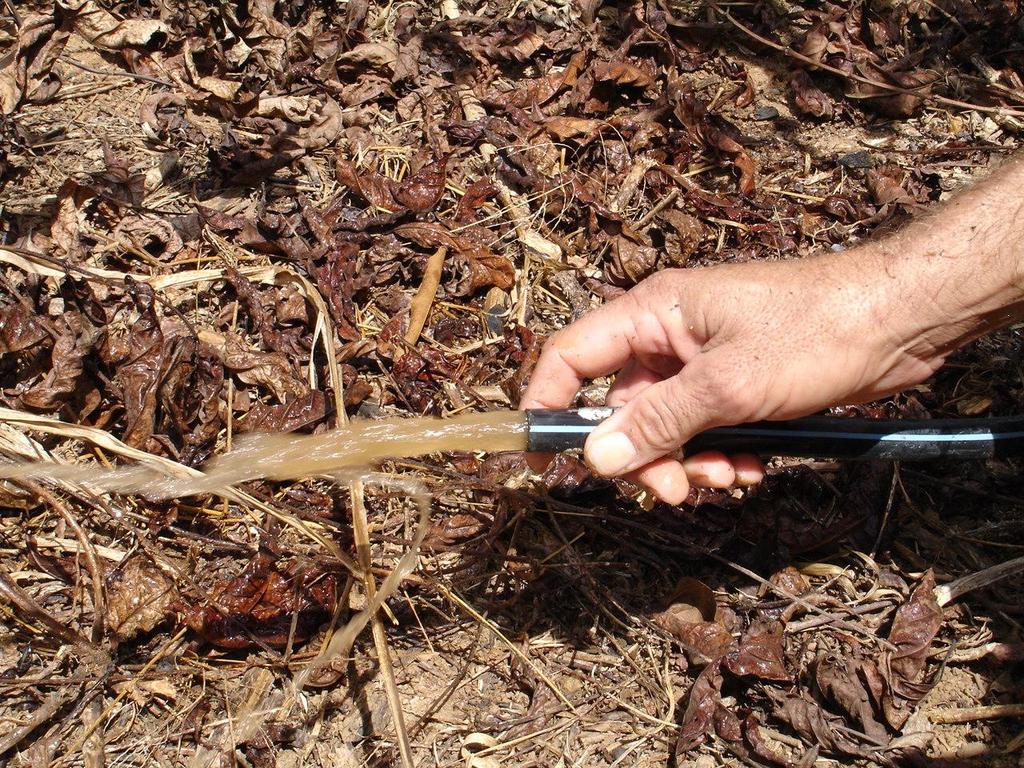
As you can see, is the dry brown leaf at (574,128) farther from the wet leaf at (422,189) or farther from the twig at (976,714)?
the twig at (976,714)

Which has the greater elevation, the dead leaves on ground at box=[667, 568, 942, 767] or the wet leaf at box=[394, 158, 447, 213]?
Answer: the wet leaf at box=[394, 158, 447, 213]

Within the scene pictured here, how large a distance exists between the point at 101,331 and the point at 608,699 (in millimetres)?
2246

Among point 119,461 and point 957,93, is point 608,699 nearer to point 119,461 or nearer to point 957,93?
point 119,461

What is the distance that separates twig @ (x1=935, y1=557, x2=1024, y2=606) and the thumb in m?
1.20

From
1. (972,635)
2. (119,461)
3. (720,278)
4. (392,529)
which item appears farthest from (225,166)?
(972,635)

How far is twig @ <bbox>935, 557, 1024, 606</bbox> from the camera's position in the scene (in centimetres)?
302

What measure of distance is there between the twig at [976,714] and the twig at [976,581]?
1.13 ft

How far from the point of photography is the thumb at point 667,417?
2332 millimetres

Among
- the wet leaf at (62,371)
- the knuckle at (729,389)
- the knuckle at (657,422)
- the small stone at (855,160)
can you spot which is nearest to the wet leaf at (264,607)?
the wet leaf at (62,371)

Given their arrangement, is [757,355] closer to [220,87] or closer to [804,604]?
[804,604]

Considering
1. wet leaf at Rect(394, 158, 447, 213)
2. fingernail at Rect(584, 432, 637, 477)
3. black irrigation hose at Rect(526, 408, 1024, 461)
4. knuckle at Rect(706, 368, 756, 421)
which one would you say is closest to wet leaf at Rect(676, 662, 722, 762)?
black irrigation hose at Rect(526, 408, 1024, 461)

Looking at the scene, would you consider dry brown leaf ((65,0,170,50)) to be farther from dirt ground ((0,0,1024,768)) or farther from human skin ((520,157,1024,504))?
human skin ((520,157,1024,504))

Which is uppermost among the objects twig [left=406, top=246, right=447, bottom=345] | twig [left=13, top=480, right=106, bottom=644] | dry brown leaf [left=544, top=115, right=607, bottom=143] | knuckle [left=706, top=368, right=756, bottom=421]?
knuckle [left=706, top=368, right=756, bottom=421]

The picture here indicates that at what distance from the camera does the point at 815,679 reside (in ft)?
9.49
